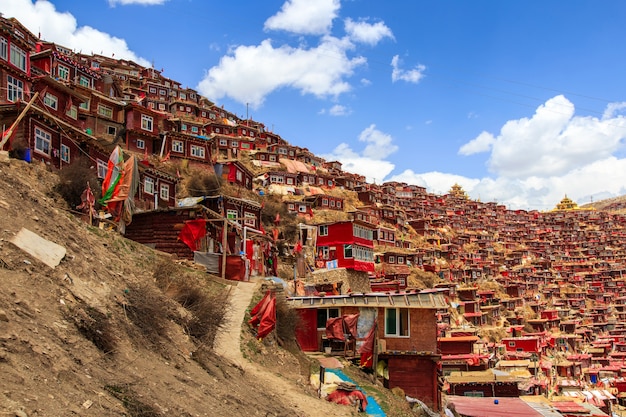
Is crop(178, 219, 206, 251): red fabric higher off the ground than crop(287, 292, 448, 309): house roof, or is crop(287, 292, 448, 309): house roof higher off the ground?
crop(178, 219, 206, 251): red fabric

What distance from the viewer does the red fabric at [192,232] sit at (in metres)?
28.5

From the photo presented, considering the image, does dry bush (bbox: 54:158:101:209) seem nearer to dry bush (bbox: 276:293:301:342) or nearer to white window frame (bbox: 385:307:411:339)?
dry bush (bbox: 276:293:301:342)

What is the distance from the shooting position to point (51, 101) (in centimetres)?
4056

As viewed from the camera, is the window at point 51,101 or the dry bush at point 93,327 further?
the window at point 51,101

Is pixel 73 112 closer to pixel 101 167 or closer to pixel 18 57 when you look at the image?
pixel 18 57

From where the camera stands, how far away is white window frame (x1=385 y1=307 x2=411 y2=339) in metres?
28.2

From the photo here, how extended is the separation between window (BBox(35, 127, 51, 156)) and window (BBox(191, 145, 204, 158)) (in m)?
32.4

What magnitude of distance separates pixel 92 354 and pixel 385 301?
68.1ft

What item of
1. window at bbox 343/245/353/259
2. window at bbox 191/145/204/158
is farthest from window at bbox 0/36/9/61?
window at bbox 343/245/353/259

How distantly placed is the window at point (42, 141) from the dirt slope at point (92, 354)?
1572 centimetres

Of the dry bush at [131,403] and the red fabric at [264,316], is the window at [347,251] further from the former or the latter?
the dry bush at [131,403]

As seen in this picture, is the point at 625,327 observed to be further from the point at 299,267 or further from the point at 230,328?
the point at 230,328

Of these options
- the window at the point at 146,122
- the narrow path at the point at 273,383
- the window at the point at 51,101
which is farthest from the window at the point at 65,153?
the window at the point at 146,122

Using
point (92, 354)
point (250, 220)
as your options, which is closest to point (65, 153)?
point (250, 220)
